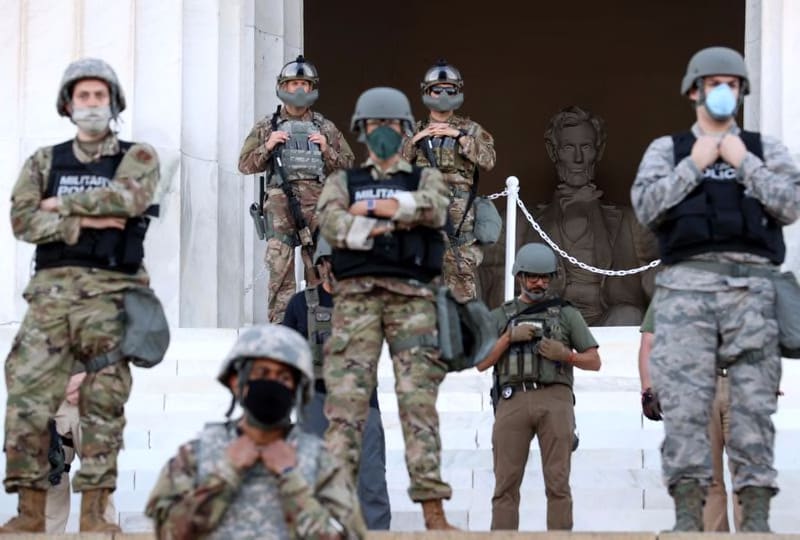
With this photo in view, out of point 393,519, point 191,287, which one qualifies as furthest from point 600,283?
point 393,519

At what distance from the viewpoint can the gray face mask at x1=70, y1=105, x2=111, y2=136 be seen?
36.4ft

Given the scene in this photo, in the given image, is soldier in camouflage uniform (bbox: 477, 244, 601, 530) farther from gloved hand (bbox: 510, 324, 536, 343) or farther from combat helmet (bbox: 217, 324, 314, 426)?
combat helmet (bbox: 217, 324, 314, 426)

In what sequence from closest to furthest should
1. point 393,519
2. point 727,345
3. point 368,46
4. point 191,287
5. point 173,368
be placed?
point 727,345, point 393,519, point 173,368, point 191,287, point 368,46

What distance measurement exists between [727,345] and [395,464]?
365cm

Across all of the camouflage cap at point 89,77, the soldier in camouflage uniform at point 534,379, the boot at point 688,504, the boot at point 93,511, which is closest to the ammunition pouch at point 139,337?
the boot at point 93,511

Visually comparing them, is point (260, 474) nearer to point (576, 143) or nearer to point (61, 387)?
point (61, 387)

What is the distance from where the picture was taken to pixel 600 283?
74.5ft

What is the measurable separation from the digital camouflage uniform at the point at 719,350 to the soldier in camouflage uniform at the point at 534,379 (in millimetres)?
1736

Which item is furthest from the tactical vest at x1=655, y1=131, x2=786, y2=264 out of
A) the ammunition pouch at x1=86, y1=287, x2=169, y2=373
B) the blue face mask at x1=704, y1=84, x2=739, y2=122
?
the ammunition pouch at x1=86, y1=287, x2=169, y2=373

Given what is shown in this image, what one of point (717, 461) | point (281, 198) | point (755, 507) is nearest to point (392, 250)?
point (755, 507)

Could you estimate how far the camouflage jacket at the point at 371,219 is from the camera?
432 inches

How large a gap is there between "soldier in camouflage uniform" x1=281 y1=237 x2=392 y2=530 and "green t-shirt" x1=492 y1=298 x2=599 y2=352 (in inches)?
33.3

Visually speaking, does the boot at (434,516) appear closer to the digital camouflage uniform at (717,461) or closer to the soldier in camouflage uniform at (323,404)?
the soldier in camouflage uniform at (323,404)

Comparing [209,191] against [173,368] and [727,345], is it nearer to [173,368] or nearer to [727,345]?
[173,368]
